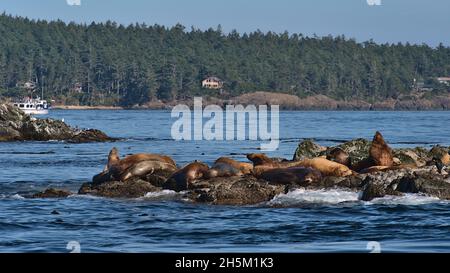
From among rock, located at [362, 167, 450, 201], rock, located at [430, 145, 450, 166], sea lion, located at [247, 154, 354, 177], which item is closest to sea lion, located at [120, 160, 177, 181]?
sea lion, located at [247, 154, 354, 177]

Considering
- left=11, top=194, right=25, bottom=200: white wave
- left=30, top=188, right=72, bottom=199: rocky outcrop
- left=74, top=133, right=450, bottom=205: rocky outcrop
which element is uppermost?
left=74, top=133, right=450, bottom=205: rocky outcrop

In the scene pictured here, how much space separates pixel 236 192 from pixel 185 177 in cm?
202

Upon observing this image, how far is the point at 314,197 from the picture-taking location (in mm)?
24484

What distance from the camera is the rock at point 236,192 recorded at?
2459cm

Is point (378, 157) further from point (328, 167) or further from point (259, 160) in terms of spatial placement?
point (259, 160)

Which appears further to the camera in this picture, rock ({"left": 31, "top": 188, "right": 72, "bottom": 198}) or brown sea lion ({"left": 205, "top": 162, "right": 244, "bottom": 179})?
rock ({"left": 31, "top": 188, "right": 72, "bottom": 198})

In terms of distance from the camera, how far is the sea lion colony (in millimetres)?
25830

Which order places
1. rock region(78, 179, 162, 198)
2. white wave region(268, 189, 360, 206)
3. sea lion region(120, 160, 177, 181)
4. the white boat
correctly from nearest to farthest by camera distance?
1. white wave region(268, 189, 360, 206)
2. rock region(78, 179, 162, 198)
3. sea lion region(120, 160, 177, 181)
4. the white boat

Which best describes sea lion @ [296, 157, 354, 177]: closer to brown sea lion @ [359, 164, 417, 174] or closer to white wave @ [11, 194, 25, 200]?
brown sea lion @ [359, 164, 417, 174]

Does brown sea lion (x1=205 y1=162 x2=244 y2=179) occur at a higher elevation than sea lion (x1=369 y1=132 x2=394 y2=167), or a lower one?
lower

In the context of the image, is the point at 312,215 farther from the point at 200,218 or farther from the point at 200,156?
the point at 200,156

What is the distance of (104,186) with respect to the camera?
2672 cm

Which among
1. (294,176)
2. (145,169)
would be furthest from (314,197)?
(145,169)

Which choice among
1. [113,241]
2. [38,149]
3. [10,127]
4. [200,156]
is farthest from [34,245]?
[10,127]
